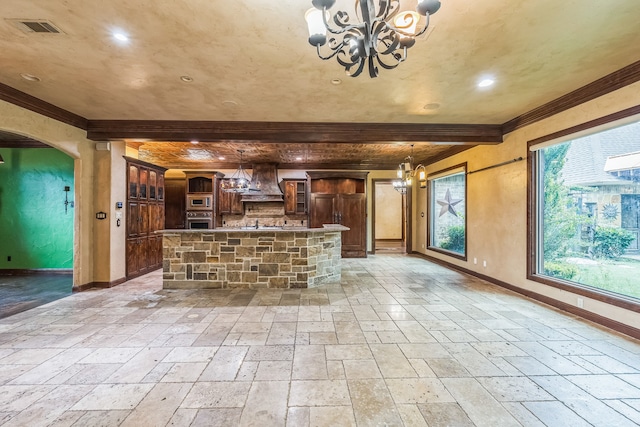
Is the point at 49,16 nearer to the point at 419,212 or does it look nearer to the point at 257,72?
the point at 257,72

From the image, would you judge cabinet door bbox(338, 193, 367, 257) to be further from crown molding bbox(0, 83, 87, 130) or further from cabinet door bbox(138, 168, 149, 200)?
crown molding bbox(0, 83, 87, 130)

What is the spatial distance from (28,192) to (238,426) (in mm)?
7036

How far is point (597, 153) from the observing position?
337 cm

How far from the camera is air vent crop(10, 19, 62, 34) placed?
2.16 m

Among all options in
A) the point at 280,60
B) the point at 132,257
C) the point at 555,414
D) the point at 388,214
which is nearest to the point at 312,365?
the point at 555,414

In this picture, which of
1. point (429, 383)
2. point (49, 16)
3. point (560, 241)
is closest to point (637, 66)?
point (560, 241)

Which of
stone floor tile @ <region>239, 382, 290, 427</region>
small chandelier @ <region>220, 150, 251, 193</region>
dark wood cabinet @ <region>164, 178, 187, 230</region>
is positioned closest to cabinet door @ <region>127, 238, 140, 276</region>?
small chandelier @ <region>220, 150, 251, 193</region>

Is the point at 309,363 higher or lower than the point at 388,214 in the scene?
lower

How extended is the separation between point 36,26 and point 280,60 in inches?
79.6

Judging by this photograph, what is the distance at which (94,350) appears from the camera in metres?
2.56

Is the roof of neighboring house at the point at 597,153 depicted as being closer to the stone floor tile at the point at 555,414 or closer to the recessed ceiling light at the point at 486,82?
the recessed ceiling light at the point at 486,82

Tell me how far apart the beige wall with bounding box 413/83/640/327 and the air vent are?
221 inches

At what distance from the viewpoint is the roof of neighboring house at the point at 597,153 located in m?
3.01

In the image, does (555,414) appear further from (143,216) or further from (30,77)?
(143,216)
